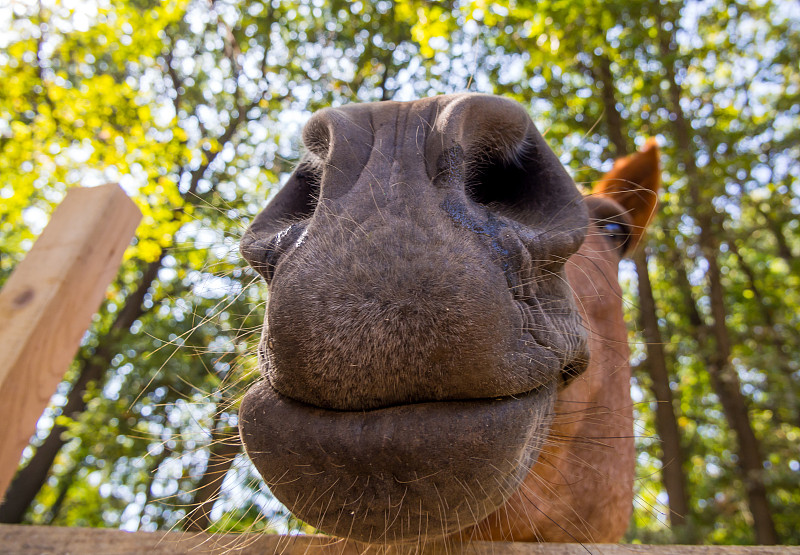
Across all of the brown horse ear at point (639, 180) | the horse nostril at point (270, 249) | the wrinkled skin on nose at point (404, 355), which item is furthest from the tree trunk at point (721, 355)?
the horse nostril at point (270, 249)

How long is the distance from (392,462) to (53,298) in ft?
5.82

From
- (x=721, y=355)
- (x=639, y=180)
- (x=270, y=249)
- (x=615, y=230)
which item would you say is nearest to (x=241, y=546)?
(x=270, y=249)

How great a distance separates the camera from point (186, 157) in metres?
6.45

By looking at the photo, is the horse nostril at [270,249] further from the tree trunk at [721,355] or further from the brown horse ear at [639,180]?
the tree trunk at [721,355]

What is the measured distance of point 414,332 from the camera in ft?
2.92

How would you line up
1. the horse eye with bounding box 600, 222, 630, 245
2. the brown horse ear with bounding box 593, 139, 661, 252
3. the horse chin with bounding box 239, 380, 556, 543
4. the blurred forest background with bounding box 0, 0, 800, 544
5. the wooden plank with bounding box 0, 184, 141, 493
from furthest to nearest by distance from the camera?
the blurred forest background with bounding box 0, 0, 800, 544 < the brown horse ear with bounding box 593, 139, 661, 252 < the horse eye with bounding box 600, 222, 630, 245 < the wooden plank with bounding box 0, 184, 141, 493 < the horse chin with bounding box 239, 380, 556, 543

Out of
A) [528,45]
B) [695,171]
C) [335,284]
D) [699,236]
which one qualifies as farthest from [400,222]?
[699,236]

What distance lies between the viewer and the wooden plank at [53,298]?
184cm

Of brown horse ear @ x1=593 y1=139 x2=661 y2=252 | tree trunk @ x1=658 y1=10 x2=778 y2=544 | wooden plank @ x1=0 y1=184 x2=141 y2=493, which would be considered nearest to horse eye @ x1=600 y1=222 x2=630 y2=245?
brown horse ear @ x1=593 y1=139 x2=661 y2=252

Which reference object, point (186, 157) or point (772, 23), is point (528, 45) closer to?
point (186, 157)

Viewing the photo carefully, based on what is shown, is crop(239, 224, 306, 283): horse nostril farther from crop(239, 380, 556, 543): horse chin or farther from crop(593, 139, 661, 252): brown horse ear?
crop(593, 139, 661, 252): brown horse ear

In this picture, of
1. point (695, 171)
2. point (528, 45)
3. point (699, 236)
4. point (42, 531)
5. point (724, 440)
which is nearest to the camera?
point (42, 531)

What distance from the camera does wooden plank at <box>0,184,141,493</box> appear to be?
184 centimetres

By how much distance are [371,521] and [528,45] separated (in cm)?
621
